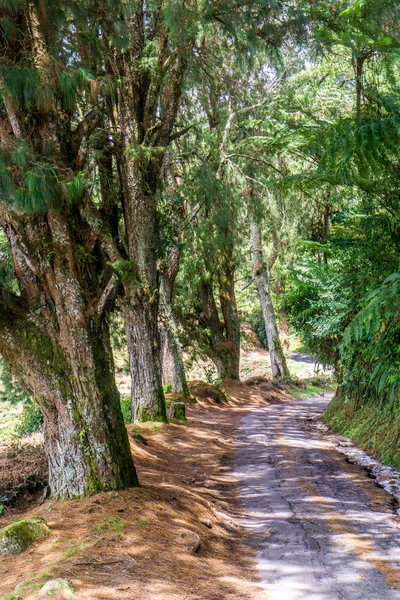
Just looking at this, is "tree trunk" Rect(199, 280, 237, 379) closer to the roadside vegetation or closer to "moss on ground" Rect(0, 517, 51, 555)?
the roadside vegetation

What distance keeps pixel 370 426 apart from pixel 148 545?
6481 millimetres

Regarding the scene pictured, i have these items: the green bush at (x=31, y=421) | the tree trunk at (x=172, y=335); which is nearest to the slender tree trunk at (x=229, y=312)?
the tree trunk at (x=172, y=335)

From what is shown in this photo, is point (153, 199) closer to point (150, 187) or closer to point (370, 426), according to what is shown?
point (150, 187)

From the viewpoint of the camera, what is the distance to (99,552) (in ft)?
14.9

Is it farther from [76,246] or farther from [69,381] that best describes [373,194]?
[69,381]

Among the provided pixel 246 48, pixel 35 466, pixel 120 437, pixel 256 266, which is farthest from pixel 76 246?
pixel 256 266

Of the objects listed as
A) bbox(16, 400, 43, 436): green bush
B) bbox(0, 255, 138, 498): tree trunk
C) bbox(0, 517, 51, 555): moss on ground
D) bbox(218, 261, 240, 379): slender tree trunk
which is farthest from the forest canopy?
bbox(218, 261, 240, 379): slender tree trunk

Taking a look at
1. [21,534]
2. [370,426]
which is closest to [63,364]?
[21,534]

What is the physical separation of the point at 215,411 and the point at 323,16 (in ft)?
36.3

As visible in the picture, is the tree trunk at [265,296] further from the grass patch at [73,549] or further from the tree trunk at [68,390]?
the grass patch at [73,549]

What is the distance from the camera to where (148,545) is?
487 cm

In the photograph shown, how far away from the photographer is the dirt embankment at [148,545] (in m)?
4.03

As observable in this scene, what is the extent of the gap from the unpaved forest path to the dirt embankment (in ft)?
0.85

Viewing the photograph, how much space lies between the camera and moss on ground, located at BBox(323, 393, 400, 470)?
28.4 feet
